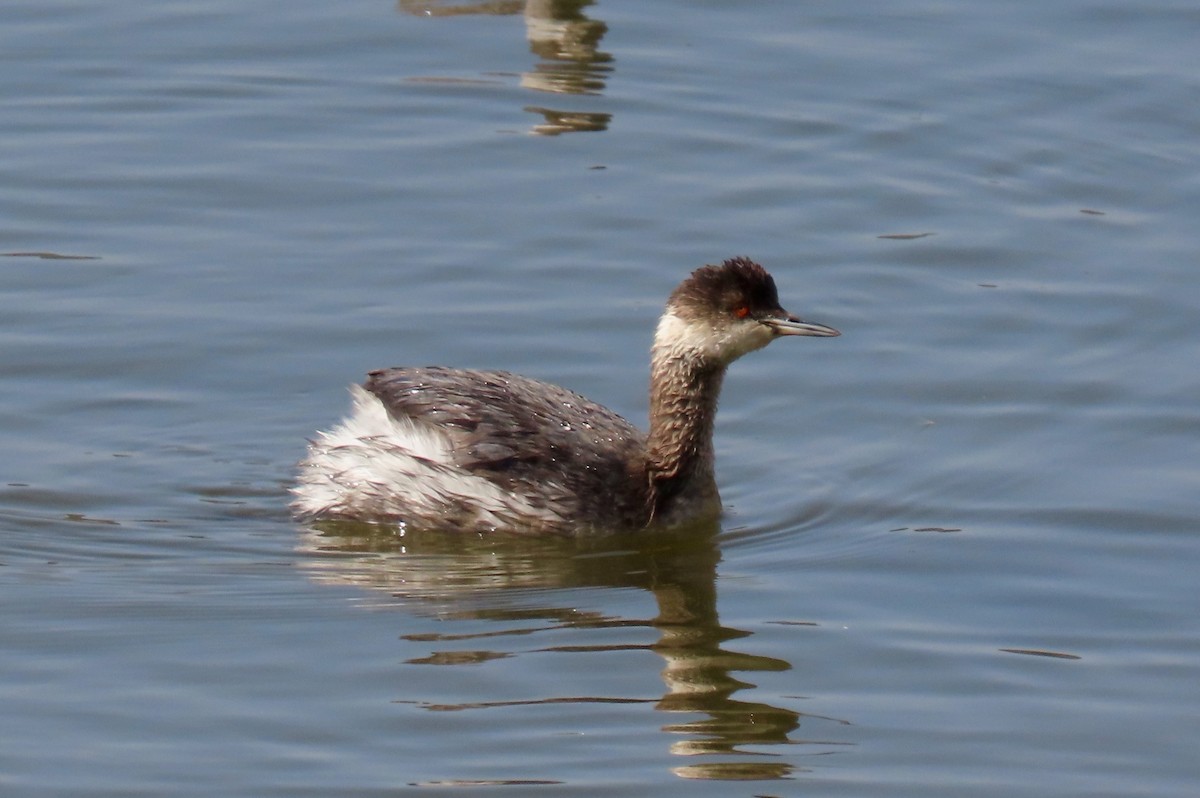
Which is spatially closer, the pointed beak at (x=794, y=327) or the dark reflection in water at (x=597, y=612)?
the dark reflection in water at (x=597, y=612)

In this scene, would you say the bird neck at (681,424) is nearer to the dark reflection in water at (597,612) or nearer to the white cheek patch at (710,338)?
the white cheek patch at (710,338)

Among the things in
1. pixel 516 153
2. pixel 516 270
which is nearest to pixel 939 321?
pixel 516 270

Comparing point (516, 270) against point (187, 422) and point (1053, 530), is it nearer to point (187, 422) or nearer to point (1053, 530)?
point (187, 422)

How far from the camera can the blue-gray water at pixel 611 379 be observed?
715cm

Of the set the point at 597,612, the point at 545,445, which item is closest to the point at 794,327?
the point at 545,445

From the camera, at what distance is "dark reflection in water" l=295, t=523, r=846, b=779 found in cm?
715

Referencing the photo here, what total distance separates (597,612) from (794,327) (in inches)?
61.7

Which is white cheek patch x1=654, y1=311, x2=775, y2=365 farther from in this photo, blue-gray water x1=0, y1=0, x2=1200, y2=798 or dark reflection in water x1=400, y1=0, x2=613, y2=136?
dark reflection in water x1=400, y1=0, x2=613, y2=136

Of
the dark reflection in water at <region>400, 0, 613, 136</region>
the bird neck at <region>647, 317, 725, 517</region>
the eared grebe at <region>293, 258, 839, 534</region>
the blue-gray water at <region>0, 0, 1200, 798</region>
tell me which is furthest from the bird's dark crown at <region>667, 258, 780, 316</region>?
the dark reflection in water at <region>400, 0, 613, 136</region>

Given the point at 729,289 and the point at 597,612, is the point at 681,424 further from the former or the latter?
the point at 597,612

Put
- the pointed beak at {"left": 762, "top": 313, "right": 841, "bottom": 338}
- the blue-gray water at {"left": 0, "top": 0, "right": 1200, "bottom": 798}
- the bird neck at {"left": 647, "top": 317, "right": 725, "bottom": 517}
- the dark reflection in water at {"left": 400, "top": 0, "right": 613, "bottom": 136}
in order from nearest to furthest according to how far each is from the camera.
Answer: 1. the blue-gray water at {"left": 0, "top": 0, "right": 1200, "bottom": 798}
2. the pointed beak at {"left": 762, "top": 313, "right": 841, "bottom": 338}
3. the bird neck at {"left": 647, "top": 317, "right": 725, "bottom": 517}
4. the dark reflection in water at {"left": 400, "top": 0, "right": 613, "bottom": 136}

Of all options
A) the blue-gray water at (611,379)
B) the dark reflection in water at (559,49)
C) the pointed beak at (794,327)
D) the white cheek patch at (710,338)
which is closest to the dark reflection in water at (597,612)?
the blue-gray water at (611,379)

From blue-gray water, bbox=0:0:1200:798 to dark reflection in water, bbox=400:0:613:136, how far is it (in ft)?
0.13

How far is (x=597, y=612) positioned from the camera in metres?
8.21
